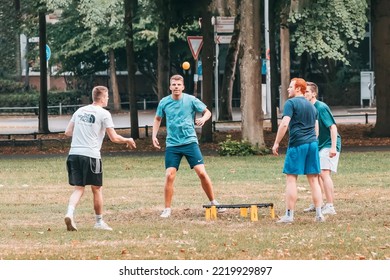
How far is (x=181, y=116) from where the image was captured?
59.3ft

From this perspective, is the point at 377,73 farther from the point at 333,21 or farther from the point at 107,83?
the point at 107,83

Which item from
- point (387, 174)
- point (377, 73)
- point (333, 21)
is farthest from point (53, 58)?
point (387, 174)

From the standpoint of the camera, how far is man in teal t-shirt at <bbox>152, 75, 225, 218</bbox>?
59.4 feet

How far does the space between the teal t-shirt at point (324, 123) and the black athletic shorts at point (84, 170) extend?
11.0 feet

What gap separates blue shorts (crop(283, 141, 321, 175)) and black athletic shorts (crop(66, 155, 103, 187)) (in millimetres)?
2401

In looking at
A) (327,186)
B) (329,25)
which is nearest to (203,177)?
(327,186)

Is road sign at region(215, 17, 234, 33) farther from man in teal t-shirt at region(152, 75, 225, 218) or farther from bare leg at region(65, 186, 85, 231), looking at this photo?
bare leg at region(65, 186, 85, 231)

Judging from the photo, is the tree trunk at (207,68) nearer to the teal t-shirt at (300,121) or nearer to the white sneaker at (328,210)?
the white sneaker at (328,210)

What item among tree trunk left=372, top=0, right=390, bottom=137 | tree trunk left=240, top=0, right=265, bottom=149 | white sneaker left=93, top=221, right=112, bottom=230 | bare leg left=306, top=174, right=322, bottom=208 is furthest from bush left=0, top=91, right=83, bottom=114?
white sneaker left=93, top=221, right=112, bottom=230

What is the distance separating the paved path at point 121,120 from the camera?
4821 centimetres

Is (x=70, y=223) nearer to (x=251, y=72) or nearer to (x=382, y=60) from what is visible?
(x=251, y=72)

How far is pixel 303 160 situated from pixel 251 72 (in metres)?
14.5

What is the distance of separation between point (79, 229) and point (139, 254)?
10.2 feet

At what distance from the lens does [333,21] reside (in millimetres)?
49469
